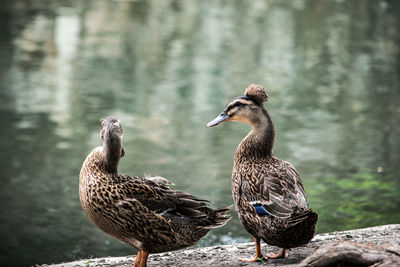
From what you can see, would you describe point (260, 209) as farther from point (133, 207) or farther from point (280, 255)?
point (133, 207)

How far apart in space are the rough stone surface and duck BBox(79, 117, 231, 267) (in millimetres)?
404

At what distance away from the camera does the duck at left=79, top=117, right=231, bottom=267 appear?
15.1 ft

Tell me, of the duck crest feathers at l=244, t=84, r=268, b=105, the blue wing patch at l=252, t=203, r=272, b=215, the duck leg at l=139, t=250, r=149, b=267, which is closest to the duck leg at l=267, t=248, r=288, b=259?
the blue wing patch at l=252, t=203, r=272, b=215

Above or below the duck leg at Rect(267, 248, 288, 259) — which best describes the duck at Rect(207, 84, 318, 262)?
above

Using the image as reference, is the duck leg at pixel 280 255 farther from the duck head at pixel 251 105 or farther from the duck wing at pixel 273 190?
the duck head at pixel 251 105

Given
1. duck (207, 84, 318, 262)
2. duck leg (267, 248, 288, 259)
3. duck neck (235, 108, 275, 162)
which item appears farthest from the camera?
duck neck (235, 108, 275, 162)

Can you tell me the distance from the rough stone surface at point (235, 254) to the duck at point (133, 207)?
40 centimetres

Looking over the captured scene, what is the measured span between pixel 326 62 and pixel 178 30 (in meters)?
6.79

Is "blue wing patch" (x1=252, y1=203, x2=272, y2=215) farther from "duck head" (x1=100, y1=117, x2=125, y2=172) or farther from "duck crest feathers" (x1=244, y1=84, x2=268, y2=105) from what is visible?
"duck head" (x1=100, y1=117, x2=125, y2=172)

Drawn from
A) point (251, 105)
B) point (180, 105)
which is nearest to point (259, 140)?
point (251, 105)

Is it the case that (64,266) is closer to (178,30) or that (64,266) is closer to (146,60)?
(146,60)

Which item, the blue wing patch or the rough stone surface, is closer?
the blue wing patch

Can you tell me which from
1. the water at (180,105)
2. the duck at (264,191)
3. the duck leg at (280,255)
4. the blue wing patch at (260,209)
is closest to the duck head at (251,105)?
the duck at (264,191)

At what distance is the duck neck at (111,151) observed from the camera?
15.5ft
